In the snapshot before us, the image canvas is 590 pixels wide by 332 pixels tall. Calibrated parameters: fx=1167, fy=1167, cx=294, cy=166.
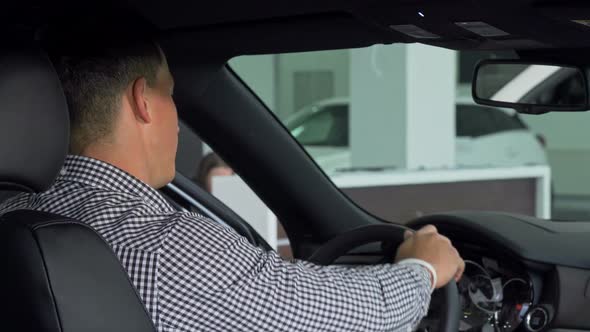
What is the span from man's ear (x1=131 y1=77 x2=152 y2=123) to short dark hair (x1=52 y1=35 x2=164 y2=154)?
2 cm

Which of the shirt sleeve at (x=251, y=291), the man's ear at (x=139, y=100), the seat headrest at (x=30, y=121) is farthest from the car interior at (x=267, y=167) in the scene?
the man's ear at (x=139, y=100)

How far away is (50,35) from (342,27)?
72cm

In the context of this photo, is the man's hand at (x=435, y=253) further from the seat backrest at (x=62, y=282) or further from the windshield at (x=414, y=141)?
the windshield at (x=414, y=141)

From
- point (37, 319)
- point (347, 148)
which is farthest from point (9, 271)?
point (347, 148)

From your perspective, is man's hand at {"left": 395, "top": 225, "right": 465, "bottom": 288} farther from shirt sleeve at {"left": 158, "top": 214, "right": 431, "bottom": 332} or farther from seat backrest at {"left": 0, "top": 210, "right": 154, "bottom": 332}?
seat backrest at {"left": 0, "top": 210, "right": 154, "bottom": 332}

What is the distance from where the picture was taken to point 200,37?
3.18 m

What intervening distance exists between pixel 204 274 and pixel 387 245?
795mm

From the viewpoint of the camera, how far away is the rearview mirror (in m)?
3.06

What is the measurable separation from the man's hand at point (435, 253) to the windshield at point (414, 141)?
2615mm

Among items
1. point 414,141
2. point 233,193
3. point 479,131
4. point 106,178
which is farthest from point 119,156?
point 479,131

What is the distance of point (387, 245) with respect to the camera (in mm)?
2900

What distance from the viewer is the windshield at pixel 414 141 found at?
23.5ft

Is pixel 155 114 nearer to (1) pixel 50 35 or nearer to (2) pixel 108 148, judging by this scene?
(2) pixel 108 148

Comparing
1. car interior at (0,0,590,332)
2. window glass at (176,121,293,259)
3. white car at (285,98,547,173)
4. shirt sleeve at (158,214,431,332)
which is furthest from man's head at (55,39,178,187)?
white car at (285,98,547,173)
